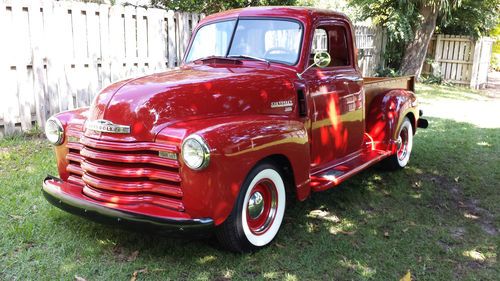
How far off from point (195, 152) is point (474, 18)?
15.0 metres

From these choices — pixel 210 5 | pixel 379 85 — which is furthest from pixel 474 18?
pixel 379 85

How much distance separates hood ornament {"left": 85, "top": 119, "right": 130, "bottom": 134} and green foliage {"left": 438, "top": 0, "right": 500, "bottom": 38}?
1439 cm

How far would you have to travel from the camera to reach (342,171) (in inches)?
181

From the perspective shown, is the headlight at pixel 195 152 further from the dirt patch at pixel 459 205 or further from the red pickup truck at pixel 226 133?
the dirt patch at pixel 459 205

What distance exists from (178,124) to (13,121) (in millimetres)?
4094

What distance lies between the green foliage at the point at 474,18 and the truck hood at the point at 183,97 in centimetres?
1325

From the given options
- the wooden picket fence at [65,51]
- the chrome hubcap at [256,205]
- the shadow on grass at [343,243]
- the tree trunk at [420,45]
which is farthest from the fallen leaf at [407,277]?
the tree trunk at [420,45]

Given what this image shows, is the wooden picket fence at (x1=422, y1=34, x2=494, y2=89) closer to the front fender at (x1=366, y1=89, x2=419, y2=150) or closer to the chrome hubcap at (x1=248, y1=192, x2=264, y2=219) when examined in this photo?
the front fender at (x1=366, y1=89, x2=419, y2=150)

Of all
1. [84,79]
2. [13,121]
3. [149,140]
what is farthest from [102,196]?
[84,79]

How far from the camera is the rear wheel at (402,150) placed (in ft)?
19.4

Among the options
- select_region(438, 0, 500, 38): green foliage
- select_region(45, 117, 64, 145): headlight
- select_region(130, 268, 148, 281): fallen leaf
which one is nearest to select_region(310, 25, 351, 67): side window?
select_region(45, 117, 64, 145): headlight

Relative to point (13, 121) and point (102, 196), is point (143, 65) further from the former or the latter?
point (102, 196)

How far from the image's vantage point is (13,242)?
368 cm

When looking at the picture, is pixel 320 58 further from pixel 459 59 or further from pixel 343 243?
pixel 459 59
